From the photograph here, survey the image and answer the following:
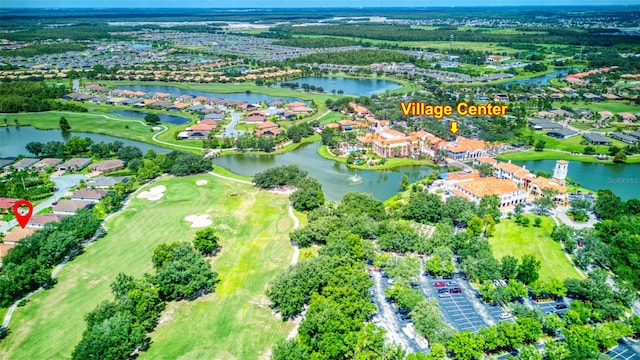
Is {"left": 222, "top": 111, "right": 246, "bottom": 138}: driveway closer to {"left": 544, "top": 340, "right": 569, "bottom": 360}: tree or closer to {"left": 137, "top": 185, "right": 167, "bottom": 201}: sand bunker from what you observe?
{"left": 137, "top": 185, "right": 167, "bottom": 201}: sand bunker

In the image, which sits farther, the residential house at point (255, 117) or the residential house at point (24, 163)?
the residential house at point (255, 117)

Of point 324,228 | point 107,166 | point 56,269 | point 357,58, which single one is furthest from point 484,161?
point 357,58

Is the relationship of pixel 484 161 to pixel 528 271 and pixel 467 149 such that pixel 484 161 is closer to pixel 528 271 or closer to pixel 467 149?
pixel 467 149

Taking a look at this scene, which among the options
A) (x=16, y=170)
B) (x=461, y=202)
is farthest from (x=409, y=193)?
(x=16, y=170)

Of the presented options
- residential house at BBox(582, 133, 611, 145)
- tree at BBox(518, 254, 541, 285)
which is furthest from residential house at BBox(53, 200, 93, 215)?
residential house at BBox(582, 133, 611, 145)

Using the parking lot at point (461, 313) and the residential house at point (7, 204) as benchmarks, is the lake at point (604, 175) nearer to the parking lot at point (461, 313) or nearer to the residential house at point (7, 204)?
the parking lot at point (461, 313)

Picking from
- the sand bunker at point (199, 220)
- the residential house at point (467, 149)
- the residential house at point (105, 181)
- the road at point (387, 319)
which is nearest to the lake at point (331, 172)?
the residential house at point (467, 149)

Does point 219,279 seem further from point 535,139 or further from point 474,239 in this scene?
point 535,139
